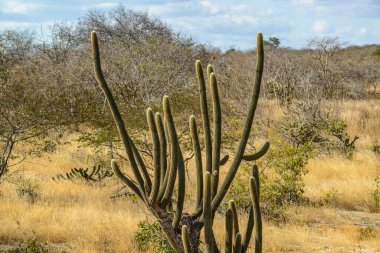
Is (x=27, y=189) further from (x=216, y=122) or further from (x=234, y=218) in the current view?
(x=216, y=122)

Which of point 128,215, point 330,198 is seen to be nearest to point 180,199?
point 128,215

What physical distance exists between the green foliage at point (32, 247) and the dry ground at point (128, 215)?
0.18 metres

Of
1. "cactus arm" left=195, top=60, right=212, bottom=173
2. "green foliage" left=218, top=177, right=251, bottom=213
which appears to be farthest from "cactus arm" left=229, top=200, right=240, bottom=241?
"green foliage" left=218, top=177, right=251, bottom=213

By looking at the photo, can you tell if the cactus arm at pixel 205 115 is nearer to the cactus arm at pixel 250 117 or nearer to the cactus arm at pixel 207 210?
the cactus arm at pixel 250 117

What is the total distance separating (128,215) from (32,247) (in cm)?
198

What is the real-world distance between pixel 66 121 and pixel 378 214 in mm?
5995

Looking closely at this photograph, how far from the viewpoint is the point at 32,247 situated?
735 centimetres

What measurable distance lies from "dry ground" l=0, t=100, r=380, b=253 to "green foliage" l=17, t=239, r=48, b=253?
18 centimetres

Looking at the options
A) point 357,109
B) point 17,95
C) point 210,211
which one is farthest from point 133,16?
point 210,211

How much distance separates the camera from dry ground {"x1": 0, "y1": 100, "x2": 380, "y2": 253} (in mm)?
8047

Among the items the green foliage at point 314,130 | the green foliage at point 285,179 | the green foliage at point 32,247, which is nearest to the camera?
the green foliage at point 32,247

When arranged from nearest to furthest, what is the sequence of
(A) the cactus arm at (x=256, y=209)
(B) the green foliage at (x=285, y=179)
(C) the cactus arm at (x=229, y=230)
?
(A) the cactus arm at (x=256, y=209) → (C) the cactus arm at (x=229, y=230) → (B) the green foliage at (x=285, y=179)

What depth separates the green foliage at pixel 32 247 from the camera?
7.35 meters

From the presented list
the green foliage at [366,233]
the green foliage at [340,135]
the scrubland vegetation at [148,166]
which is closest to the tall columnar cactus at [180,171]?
the scrubland vegetation at [148,166]
